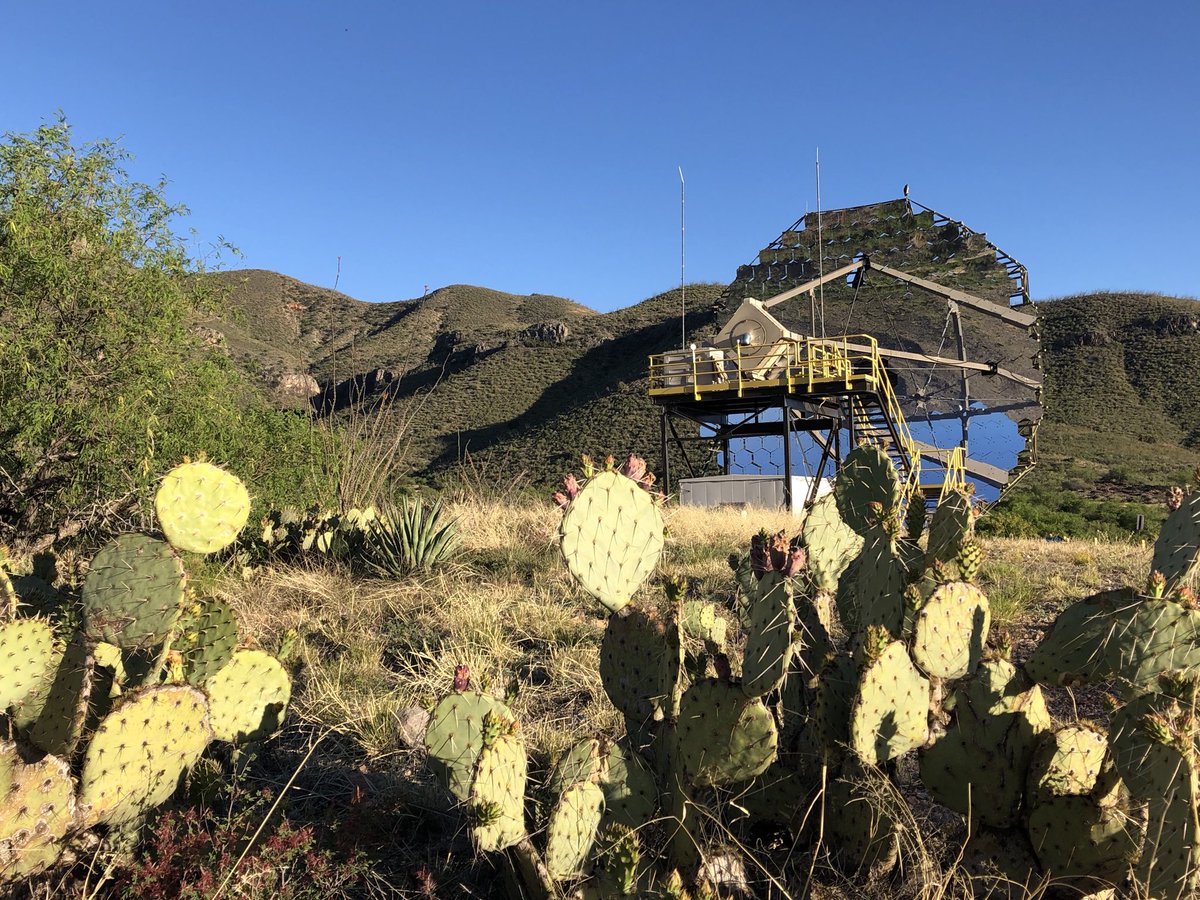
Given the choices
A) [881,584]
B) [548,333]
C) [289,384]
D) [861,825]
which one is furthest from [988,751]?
[548,333]

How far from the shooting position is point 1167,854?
220 centimetres

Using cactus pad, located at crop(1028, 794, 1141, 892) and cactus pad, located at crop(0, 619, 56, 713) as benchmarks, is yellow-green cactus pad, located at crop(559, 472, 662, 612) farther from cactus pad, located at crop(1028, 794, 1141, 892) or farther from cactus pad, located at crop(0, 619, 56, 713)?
cactus pad, located at crop(0, 619, 56, 713)

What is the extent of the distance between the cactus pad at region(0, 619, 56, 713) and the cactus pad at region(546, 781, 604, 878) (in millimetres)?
1933

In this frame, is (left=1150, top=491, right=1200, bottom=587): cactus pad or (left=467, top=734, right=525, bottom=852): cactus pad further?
(left=1150, top=491, right=1200, bottom=587): cactus pad

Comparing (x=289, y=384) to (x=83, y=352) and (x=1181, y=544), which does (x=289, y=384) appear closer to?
(x=83, y=352)

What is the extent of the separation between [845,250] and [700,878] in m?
19.4

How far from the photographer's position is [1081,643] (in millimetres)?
2830

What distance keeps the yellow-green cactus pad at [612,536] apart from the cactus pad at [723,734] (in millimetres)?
572

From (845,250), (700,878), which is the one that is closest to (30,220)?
(700,878)

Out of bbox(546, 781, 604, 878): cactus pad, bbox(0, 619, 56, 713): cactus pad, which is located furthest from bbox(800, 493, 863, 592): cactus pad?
bbox(0, 619, 56, 713): cactus pad

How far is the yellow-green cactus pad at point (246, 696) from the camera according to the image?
3496 millimetres

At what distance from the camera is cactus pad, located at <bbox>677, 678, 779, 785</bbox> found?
256 centimetres

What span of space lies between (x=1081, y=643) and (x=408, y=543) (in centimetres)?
568

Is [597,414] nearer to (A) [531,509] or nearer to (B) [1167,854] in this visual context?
(A) [531,509]
